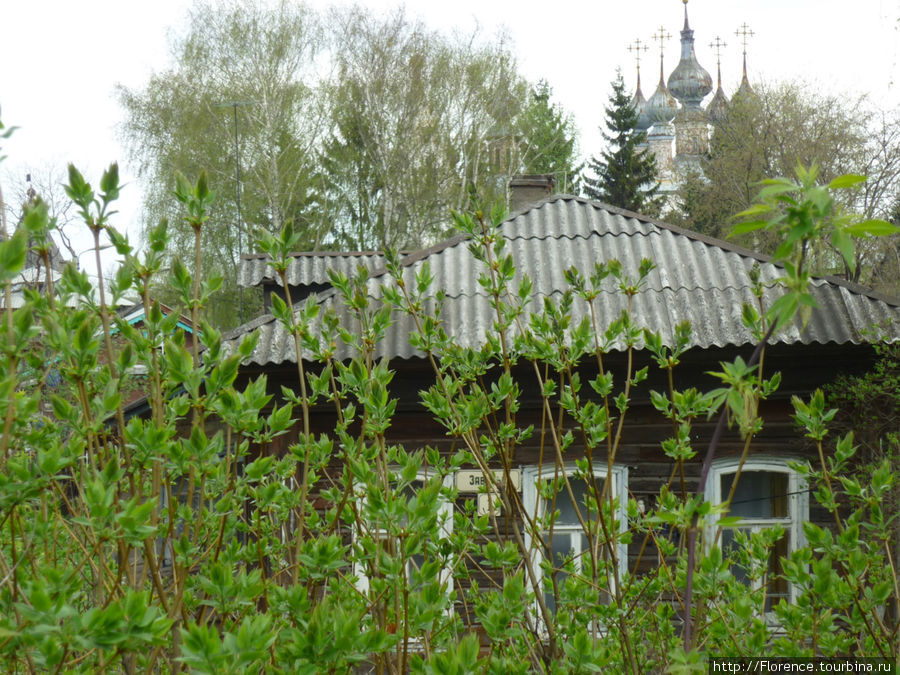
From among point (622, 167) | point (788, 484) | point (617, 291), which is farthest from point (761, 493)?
point (622, 167)

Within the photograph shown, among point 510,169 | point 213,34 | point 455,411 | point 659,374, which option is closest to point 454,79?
point 510,169

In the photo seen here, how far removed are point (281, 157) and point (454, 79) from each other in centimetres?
569

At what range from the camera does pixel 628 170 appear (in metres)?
33.5

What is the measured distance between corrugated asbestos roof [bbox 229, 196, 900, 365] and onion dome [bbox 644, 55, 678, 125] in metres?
50.1

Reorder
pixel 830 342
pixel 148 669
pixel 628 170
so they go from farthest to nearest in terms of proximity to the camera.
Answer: pixel 628 170 → pixel 830 342 → pixel 148 669

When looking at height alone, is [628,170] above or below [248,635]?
above

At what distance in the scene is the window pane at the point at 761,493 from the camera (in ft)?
25.7

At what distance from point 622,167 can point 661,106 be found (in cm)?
2604

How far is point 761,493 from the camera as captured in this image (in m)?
7.91

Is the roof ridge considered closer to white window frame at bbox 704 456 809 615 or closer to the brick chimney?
the brick chimney

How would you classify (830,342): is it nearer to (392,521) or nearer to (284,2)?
(392,521)

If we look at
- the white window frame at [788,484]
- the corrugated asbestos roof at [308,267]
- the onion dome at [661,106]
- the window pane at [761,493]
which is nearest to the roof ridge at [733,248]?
the white window frame at [788,484]

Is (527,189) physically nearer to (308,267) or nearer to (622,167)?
(308,267)

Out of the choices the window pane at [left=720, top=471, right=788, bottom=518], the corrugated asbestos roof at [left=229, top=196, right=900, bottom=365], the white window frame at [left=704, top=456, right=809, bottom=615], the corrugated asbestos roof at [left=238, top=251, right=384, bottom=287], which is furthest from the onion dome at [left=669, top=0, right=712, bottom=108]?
the white window frame at [left=704, top=456, right=809, bottom=615]
